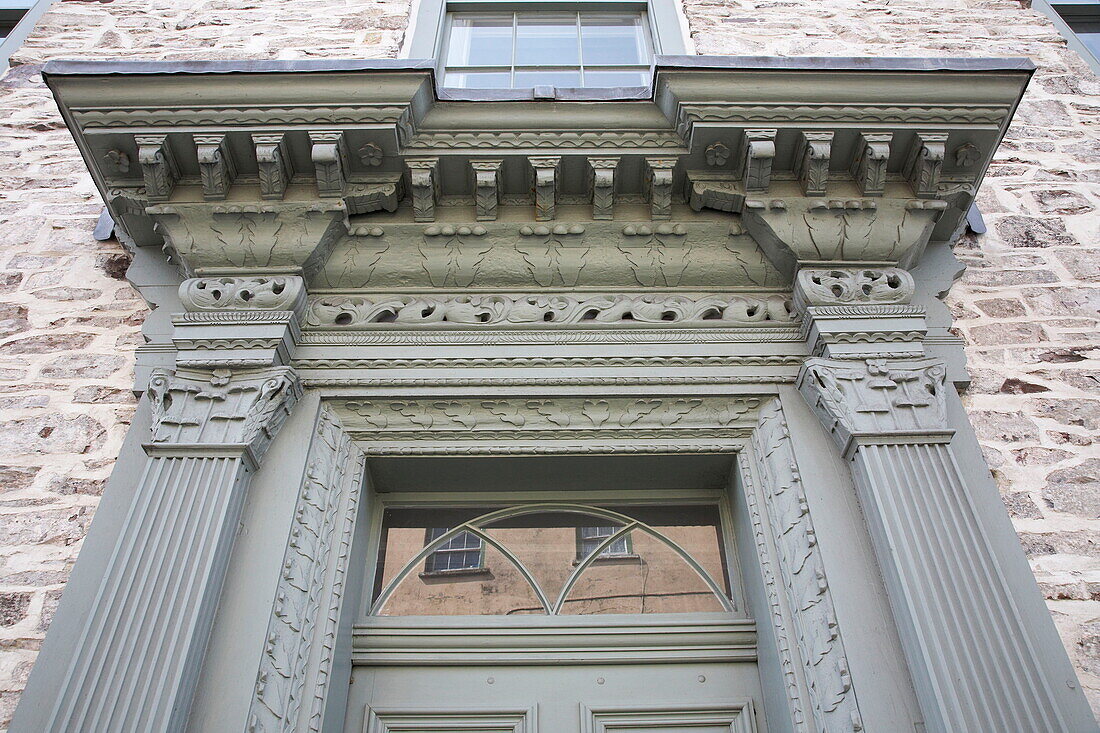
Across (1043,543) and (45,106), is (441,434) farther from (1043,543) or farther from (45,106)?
(45,106)

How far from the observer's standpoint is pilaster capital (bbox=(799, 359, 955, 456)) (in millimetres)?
2947

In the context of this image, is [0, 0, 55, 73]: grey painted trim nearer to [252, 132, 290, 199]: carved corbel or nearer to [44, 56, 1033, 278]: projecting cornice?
[44, 56, 1033, 278]: projecting cornice

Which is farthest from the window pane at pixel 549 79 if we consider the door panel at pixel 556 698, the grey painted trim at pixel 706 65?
the door panel at pixel 556 698

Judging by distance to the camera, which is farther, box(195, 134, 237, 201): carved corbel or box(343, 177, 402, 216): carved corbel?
box(343, 177, 402, 216): carved corbel

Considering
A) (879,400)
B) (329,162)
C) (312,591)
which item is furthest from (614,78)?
(312,591)

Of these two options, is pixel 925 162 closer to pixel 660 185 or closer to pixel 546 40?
pixel 660 185

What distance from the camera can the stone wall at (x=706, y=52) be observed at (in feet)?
9.73

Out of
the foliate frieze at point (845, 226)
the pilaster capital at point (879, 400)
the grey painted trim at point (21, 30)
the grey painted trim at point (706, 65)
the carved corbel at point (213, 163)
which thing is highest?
the grey painted trim at point (21, 30)

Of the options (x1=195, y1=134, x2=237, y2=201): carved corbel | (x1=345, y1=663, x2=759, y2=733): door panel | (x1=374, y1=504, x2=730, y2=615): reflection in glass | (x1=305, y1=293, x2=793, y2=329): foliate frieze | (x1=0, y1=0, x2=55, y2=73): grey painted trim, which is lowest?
(x1=345, y1=663, x2=759, y2=733): door panel

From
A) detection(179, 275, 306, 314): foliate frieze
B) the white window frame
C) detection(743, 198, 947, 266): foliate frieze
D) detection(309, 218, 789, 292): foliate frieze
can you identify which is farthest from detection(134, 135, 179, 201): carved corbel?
detection(743, 198, 947, 266): foliate frieze

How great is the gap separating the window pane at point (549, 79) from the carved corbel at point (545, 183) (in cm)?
161

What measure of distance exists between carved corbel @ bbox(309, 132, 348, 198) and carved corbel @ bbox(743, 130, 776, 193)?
1748mm

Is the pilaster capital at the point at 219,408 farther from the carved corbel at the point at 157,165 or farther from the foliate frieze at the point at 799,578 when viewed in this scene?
the foliate frieze at the point at 799,578

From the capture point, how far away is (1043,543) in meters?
2.93
